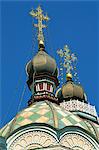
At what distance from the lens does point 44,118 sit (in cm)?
1775

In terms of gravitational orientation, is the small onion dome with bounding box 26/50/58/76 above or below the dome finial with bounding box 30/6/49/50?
below

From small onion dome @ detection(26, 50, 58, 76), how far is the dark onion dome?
6.87ft

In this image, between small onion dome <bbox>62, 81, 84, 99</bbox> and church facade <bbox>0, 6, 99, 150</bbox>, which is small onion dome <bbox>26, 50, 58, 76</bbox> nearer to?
church facade <bbox>0, 6, 99, 150</bbox>

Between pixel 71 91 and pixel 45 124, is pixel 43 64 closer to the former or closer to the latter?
pixel 71 91

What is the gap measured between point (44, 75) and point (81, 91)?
9.65 feet

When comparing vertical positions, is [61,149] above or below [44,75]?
below

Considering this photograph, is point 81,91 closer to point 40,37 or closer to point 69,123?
point 40,37

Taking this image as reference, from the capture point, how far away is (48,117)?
701 inches

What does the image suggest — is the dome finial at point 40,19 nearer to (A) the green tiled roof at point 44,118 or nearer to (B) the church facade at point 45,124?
(B) the church facade at point 45,124

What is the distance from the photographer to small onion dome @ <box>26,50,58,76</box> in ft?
69.4

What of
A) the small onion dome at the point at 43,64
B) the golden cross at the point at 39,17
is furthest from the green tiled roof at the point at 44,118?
the golden cross at the point at 39,17

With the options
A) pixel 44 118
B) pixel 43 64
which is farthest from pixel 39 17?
pixel 44 118

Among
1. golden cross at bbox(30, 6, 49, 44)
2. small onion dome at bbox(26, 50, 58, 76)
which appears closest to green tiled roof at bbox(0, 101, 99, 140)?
small onion dome at bbox(26, 50, 58, 76)

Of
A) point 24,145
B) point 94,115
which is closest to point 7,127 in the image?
point 24,145
